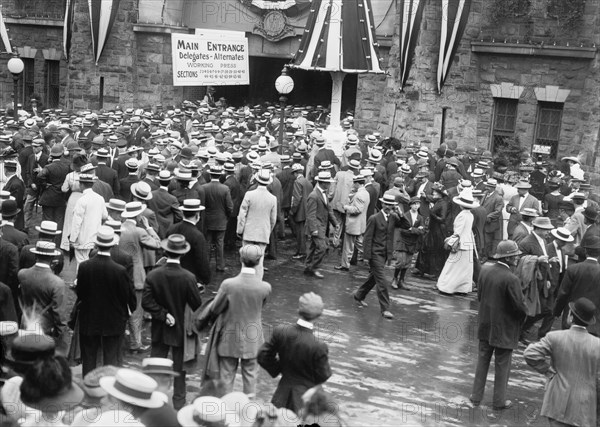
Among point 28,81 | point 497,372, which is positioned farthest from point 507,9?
point 28,81

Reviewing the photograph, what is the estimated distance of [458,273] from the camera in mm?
14141

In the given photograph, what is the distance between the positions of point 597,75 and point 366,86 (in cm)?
664

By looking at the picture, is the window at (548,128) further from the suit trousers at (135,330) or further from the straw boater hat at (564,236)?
the suit trousers at (135,330)

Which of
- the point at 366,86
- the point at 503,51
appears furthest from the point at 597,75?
the point at 366,86

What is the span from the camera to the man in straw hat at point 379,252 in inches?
496

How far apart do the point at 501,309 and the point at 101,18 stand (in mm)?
20189

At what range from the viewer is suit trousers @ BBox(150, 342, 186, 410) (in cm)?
893

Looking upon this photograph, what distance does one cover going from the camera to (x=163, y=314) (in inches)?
346

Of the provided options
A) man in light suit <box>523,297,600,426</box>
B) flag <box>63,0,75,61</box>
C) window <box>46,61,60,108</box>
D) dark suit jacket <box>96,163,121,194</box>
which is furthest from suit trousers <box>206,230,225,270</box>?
window <box>46,61,60,108</box>

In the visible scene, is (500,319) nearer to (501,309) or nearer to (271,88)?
(501,309)

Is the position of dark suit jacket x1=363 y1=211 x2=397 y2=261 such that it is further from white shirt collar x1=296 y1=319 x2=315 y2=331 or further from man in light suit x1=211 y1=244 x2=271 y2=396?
white shirt collar x1=296 y1=319 x2=315 y2=331

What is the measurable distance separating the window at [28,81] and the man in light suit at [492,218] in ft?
67.8

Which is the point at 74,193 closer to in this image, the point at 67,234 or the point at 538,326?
the point at 67,234

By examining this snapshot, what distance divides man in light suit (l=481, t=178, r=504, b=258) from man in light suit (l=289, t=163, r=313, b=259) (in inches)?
120
